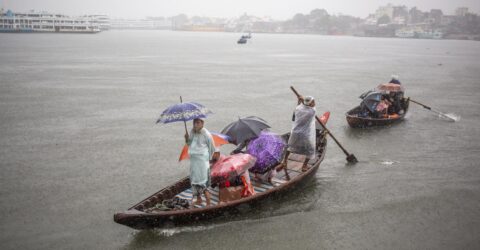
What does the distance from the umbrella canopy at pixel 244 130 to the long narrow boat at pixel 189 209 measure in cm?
127

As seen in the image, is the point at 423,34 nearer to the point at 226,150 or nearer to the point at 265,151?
the point at 226,150

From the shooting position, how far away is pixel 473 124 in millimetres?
17594

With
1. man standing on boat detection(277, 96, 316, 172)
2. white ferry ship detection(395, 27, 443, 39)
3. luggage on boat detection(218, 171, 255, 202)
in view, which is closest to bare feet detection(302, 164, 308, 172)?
man standing on boat detection(277, 96, 316, 172)

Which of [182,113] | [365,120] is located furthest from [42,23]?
[182,113]

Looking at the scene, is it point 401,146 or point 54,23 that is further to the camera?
point 54,23

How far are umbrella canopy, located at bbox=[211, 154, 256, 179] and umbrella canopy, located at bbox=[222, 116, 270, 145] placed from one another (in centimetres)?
51

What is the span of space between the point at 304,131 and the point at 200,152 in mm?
3334

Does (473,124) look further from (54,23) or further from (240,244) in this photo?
(54,23)

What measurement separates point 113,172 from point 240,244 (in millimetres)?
5248

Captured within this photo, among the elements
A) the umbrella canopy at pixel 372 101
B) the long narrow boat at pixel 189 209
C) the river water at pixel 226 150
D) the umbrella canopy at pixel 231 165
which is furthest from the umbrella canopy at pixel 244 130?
the umbrella canopy at pixel 372 101

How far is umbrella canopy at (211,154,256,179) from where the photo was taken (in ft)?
26.4

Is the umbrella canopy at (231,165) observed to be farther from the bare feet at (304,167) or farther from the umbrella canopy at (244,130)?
the bare feet at (304,167)

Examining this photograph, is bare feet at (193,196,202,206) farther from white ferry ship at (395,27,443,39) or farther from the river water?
white ferry ship at (395,27,443,39)

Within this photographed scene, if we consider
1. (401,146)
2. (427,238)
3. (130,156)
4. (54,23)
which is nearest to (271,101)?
(401,146)
